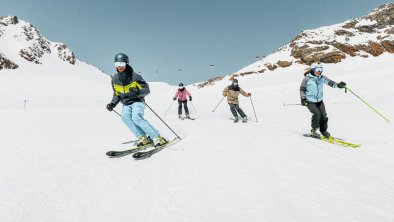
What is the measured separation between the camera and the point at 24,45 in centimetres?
8631

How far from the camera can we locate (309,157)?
221 inches

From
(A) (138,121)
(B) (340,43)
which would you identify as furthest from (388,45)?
(A) (138,121)

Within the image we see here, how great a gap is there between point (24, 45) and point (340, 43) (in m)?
83.3

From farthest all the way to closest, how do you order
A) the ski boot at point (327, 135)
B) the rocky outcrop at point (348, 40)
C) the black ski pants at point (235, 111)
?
the rocky outcrop at point (348, 40) → the black ski pants at point (235, 111) → the ski boot at point (327, 135)

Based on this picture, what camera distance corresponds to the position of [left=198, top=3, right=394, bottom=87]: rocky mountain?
2227 inches

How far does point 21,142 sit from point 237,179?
490cm

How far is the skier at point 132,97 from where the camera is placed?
6.58 meters

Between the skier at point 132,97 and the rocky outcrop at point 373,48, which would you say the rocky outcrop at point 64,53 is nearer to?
the rocky outcrop at point 373,48

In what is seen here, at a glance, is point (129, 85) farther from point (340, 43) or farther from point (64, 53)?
point (64, 53)

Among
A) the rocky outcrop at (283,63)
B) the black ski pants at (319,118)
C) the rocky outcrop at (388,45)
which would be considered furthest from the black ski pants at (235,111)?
the rocky outcrop at (388,45)

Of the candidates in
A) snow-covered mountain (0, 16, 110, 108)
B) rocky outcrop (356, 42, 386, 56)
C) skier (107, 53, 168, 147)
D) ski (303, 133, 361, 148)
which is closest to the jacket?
ski (303, 133, 361, 148)

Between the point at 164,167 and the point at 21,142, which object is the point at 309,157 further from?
the point at 21,142

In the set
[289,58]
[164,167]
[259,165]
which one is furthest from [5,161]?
[289,58]

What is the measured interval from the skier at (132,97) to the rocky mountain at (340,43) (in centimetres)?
4920
